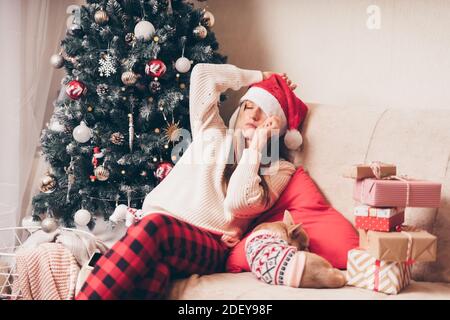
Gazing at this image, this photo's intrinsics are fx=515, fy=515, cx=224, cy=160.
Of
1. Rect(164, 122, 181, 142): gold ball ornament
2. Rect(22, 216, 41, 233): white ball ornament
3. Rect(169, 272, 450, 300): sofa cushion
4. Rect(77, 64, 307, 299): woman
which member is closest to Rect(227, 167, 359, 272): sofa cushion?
Rect(77, 64, 307, 299): woman

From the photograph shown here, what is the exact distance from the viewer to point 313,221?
5.89 feet

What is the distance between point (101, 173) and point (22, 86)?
2.01 ft

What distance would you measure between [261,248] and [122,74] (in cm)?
94

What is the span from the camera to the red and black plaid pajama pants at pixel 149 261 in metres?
1.42

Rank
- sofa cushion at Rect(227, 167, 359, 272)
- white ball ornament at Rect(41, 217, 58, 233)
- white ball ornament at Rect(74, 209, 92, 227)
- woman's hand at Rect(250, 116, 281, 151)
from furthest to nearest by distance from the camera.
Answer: white ball ornament at Rect(74, 209, 92, 227) → white ball ornament at Rect(41, 217, 58, 233) → woman's hand at Rect(250, 116, 281, 151) → sofa cushion at Rect(227, 167, 359, 272)

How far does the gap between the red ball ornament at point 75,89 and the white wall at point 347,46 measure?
832 millimetres

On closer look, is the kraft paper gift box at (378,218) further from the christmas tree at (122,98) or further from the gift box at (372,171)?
the christmas tree at (122,98)

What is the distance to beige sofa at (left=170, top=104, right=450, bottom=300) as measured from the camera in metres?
1.50

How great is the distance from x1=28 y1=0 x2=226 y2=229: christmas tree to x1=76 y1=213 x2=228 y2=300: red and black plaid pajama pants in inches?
22.2

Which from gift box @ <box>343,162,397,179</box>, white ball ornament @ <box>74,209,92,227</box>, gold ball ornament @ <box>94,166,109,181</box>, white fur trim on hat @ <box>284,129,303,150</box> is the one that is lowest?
white ball ornament @ <box>74,209,92,227</box>

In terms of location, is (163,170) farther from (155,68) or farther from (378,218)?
(378,218)

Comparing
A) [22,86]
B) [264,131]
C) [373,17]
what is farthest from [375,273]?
[22,86]

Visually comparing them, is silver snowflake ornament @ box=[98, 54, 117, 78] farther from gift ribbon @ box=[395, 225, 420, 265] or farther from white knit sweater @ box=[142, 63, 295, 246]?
gift ribbon @ box=[395, 225, 420, 265]

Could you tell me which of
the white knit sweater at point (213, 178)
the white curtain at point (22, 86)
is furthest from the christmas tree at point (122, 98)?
the white curtain at point (22, 86)
